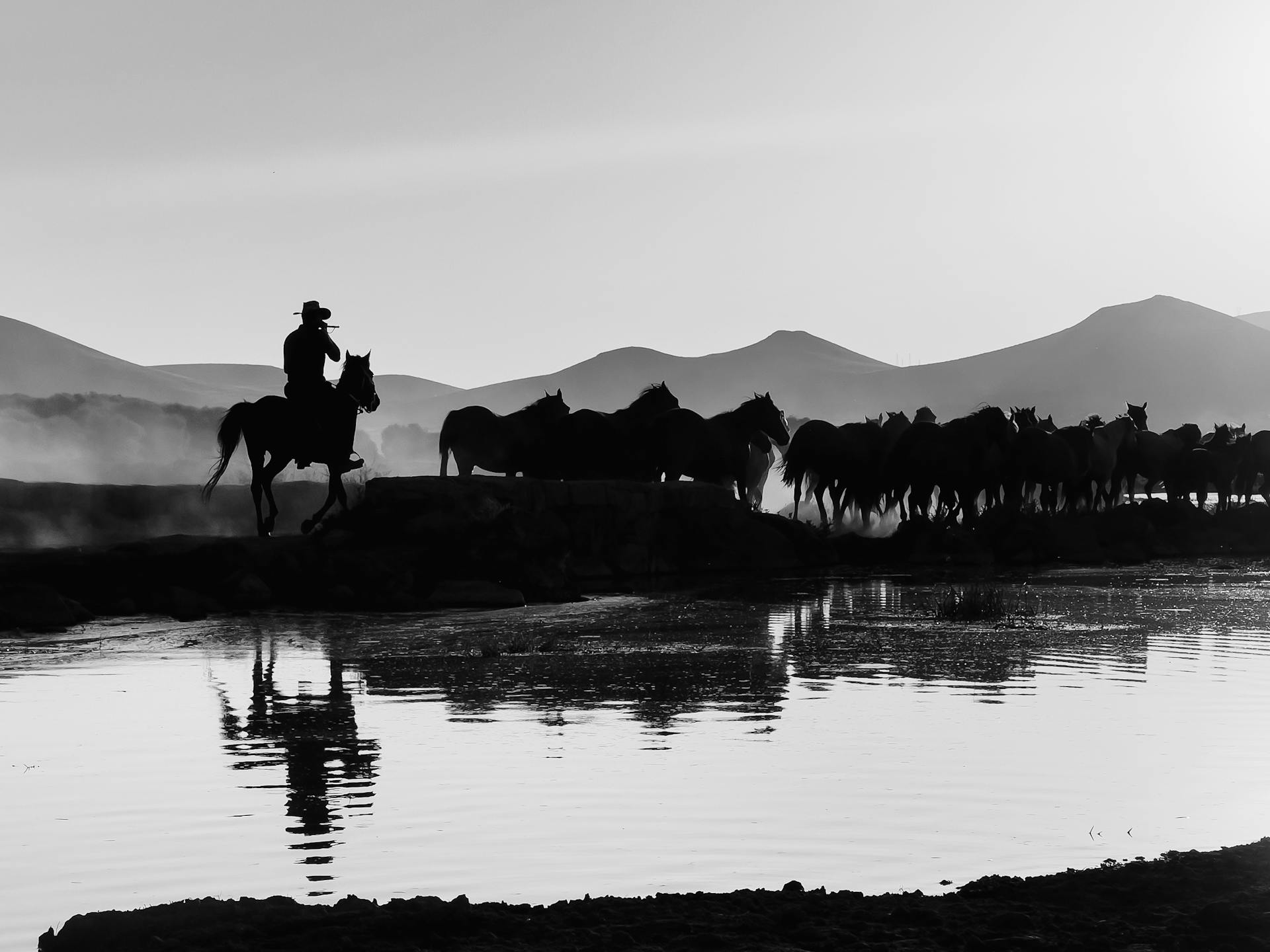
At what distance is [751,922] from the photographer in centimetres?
447

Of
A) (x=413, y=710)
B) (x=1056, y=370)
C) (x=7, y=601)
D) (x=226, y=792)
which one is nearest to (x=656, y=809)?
(x=226, y=792)

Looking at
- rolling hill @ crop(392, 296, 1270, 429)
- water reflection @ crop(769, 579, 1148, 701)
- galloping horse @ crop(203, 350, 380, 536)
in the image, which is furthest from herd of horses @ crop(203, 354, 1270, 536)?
rolling hill @ crop(392, 296, 1270, 429)

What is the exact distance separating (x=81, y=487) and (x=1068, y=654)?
21.1m

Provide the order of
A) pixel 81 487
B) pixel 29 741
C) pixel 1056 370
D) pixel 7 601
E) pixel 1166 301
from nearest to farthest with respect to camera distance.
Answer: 1. pixel 29 741
2. pixel 7 601
3. pixel 81 487
4. pixel 1056 370
5. pixel 1166 301

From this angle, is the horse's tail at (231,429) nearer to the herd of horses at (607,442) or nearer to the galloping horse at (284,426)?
the galloping horse at (284,426)

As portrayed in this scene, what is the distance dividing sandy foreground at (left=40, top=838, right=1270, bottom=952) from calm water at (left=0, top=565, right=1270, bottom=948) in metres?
0.45

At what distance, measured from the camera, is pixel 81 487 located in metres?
28.2

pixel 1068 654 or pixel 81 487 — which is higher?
pixel 81 487

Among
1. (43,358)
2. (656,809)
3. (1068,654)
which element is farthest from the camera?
(43,358)

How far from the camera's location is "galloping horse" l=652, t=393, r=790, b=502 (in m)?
33.4

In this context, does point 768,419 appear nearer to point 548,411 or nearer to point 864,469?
point 864,469

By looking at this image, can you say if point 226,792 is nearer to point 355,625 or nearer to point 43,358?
point 355,625

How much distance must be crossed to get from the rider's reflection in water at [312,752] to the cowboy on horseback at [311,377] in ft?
29.5

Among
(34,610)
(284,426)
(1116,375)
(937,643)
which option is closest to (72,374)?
(1116,375)
